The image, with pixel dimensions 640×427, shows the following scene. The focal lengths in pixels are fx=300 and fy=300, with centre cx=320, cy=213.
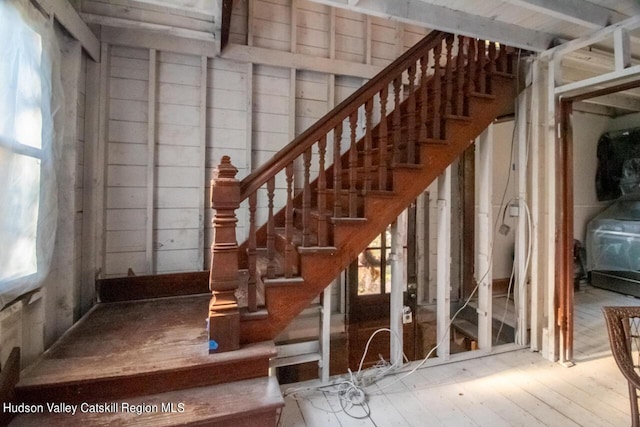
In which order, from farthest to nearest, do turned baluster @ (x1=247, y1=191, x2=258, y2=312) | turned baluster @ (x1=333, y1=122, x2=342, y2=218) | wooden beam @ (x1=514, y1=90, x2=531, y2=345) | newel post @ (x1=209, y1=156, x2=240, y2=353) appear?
wooden beam @ (x1=514, y1=90, x2=531, y2=345) < turned baluster @ (x1=333, y1=122, x2=342, y2=218) < turned baluster @ (x1=247, y1=191, x2=258, y2=312) < newel post @ (x1=209, y1=156, x2=240, y2=353)

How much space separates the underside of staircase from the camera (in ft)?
4.64

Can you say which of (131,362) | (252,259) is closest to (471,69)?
(252,259)

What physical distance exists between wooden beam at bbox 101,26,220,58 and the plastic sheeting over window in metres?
0.79

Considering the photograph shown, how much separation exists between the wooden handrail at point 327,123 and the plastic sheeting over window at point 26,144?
3.31 feet

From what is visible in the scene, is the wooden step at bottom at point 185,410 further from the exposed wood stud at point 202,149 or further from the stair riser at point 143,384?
the exposed wood stud at point 202,149

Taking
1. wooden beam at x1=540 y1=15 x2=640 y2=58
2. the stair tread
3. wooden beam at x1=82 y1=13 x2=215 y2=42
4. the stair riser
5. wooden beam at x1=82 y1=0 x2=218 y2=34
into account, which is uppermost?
wooden beam at x1=82 y1=0 x2=218 y2=34

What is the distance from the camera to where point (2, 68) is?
128cm

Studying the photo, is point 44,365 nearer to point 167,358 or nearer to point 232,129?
point 167,358

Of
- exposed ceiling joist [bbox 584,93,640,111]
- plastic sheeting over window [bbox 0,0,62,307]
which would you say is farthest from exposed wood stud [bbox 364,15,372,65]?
exposed ceiling joist [bbox 584,93,640,111]

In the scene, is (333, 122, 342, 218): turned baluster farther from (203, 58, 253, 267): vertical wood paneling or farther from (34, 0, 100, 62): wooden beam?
(34, 0, 100, 62): wooden beam

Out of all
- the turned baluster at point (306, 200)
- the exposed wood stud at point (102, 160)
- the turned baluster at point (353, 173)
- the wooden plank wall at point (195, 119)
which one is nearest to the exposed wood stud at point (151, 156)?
the wooden plank wall at point (195, 119)

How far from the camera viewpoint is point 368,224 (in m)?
2.03

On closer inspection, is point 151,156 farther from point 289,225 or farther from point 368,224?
point 368,224

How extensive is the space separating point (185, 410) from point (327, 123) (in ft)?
5.55
